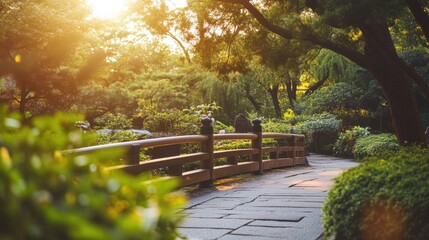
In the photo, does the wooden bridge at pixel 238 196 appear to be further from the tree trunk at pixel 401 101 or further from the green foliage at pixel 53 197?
the green foliage at pixel 53 197

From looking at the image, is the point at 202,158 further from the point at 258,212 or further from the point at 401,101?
the point at 401,101

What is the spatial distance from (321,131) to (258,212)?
1844 cm

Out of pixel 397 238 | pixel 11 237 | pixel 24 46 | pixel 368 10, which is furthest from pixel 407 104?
pixel 24 46

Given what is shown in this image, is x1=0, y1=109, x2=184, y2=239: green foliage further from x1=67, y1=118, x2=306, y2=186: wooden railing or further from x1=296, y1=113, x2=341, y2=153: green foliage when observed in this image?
x1=296, y1=113, x2=341, y2=153: green foliage

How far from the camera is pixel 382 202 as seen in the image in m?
3.78

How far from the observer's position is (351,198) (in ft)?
13.5

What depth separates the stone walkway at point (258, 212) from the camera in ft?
17.8

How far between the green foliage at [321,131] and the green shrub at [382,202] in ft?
65.3

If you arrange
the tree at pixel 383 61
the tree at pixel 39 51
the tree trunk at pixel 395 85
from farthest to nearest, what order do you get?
the tree at pixel 39 51, the tree trunk at pixel 395 85, the tree at pixel 383 61

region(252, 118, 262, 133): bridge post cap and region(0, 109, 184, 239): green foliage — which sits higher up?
region(252, 118, 262, 133): bridge post cap

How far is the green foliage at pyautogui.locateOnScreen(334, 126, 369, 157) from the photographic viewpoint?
21.9 m

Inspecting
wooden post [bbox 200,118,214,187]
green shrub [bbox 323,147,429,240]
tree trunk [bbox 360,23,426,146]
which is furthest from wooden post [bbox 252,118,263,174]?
green shrub [bbox 323,147,429,240]

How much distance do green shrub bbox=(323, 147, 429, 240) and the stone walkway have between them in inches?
39.4

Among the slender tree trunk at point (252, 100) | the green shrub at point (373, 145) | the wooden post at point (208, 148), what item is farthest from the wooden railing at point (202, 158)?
the slender tree trunk at point (252, 100)
